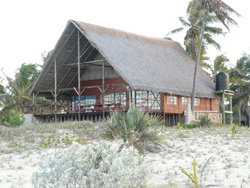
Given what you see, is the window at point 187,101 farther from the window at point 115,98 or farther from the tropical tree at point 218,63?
the tropical tree at point 218,63

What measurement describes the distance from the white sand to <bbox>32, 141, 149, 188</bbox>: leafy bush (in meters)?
1.16

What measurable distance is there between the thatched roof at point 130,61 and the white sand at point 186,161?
8142mm

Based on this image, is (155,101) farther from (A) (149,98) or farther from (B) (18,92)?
(B) (18,92)

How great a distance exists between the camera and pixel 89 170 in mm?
6172

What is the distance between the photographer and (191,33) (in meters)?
30.9

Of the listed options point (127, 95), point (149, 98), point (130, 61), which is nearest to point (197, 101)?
point (149, 98)

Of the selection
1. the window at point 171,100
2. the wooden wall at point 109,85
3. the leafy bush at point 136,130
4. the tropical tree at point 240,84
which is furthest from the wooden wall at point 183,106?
the leafy bush at point 136,130

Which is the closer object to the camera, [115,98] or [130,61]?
[130,61]

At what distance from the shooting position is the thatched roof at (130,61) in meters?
21.9

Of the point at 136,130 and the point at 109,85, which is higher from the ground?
the point at 109,85

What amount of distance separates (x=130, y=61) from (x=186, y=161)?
44.4 feet

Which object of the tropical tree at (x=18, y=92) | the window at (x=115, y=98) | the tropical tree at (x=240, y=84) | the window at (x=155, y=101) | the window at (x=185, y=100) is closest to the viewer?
the window at (x=155, y=101)

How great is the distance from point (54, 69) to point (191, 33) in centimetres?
1027

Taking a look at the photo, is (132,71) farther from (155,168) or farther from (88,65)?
(155,168)
